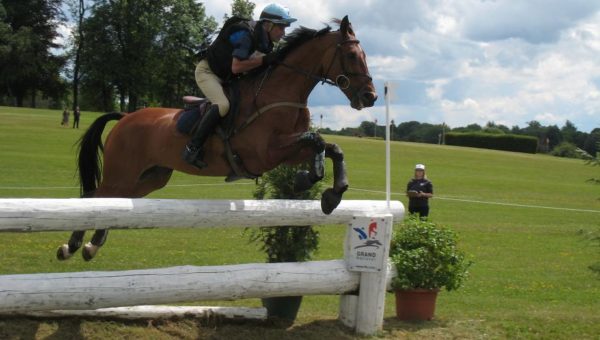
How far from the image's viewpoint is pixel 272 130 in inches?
220

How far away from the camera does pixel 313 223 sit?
5652mm

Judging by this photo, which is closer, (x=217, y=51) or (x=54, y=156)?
(x=217, y=51)

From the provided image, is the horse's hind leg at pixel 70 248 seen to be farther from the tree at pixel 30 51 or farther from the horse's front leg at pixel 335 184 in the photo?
the tree at pixel 30 51

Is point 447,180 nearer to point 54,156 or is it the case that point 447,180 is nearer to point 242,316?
point 54,156

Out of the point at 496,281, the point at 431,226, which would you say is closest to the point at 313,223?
the point at 431,226

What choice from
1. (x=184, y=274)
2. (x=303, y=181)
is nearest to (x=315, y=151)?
(x=303, y=181)

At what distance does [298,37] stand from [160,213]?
2108mm

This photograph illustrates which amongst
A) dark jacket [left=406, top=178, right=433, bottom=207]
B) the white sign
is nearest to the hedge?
dark jacket [left=406, top=178, right=433, bottom=207]

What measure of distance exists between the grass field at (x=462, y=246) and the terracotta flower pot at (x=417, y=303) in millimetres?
134

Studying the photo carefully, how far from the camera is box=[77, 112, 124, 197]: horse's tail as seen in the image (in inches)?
280

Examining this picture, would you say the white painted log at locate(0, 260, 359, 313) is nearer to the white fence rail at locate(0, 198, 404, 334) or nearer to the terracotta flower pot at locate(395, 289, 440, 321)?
the white fence rail at locate(0, 198, 404, 334)

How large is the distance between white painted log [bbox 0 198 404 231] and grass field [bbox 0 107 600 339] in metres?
0.98

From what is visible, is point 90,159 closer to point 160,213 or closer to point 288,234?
point 288,234

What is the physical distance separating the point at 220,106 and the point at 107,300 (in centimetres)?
193
